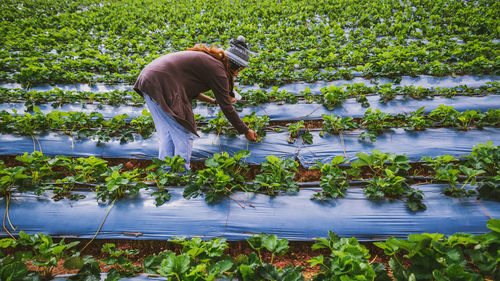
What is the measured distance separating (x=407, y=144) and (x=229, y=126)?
2.13m

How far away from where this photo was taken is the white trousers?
85.4 inches

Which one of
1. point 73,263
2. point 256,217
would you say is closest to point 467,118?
point 256,217

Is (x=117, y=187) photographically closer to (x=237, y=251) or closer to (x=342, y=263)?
(x=237, y=251)

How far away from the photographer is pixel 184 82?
2143 mm

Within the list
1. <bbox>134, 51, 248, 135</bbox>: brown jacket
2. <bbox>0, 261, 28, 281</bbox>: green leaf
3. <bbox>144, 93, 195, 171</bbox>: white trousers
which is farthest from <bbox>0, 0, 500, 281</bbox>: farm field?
<bbox>134, 51, 248, 135</bbox>: brown jacket

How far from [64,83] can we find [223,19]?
16.9 feet

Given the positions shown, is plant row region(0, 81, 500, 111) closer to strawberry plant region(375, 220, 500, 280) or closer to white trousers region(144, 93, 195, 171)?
white trousers region(144, 93, 195, 171)

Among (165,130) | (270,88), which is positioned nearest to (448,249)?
(165,130)

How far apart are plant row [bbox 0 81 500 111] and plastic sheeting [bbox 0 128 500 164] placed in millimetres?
836

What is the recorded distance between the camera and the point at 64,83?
4.29 meters

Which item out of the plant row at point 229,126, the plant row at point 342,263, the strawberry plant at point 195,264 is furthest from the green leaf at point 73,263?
the plant row at point 229,126

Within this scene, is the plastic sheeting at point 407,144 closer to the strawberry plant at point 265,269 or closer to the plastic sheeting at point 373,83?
the strawberry plant at point 265,269

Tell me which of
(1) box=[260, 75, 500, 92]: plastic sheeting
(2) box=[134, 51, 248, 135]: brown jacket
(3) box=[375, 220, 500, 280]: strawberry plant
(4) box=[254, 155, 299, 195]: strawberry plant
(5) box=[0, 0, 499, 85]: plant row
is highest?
(5) box=[0, 0, 499, 85]: plant row

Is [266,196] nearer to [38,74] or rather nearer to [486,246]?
[486,246]
